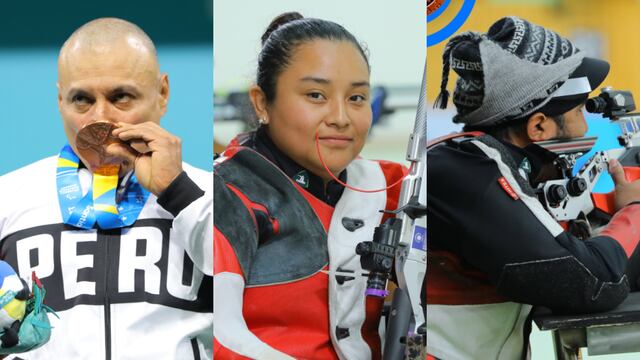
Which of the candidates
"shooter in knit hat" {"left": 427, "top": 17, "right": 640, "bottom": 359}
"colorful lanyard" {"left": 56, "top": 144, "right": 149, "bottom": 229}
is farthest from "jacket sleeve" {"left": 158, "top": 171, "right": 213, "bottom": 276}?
"shooter in knit hat" {"left": 427, "top": 17, "right": 640, "bottom": 359}

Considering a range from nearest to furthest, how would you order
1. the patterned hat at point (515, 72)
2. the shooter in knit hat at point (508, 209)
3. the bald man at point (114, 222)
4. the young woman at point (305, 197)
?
the bald man at point (114, 222) < the young woman at point (305, 197) < the shooter in knit hat at point (508, 209) < the patterned hat at point (515, 72)

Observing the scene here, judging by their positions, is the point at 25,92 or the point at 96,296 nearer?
the point at 96,296

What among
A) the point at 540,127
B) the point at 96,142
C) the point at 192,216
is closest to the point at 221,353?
the point at 192,216

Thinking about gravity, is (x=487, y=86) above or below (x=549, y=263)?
above

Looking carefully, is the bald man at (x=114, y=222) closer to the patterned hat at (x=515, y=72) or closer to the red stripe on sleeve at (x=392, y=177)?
the red stripe on sleeve at (x=392, y=177)

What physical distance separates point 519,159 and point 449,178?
28cm

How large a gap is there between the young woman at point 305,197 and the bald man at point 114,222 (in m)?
0.15

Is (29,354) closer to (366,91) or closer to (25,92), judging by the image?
(25,92)

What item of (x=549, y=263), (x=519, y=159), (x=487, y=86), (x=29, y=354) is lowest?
(x=29, y=354)

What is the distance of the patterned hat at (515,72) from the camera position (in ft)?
11.6

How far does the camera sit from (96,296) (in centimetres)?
307

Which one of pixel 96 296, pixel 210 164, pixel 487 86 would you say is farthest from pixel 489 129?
pixel 96 296

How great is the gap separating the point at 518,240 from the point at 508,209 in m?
0.11

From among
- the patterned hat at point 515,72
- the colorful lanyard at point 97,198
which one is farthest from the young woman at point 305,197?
the patterned hat at point 515,72
